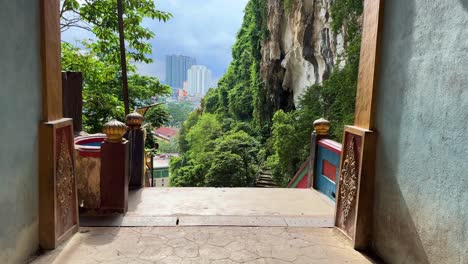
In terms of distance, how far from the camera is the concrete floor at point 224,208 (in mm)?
3412

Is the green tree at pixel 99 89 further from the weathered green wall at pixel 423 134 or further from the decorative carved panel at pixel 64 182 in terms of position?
the weathered green wall at pixel 423 134

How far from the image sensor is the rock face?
588 inches

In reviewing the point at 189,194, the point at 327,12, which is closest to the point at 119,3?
the point at 189,194

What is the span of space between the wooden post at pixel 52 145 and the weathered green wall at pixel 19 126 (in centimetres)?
5

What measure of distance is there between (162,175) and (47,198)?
146 ft

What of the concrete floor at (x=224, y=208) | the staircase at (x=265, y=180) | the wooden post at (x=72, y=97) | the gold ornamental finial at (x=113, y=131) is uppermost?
the wooden post at (x=72, y=97)

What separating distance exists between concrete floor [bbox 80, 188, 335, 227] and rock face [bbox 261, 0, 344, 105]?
30.3 feet

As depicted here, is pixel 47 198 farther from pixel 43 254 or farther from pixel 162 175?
pixel 162 175

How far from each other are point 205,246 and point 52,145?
144 centimetres

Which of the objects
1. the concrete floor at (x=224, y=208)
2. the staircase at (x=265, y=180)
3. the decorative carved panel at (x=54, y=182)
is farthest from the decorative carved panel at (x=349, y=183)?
the staircase at (x=265, y=180)

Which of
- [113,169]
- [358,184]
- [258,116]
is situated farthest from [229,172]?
[358,184]

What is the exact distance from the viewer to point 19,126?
2328 mm

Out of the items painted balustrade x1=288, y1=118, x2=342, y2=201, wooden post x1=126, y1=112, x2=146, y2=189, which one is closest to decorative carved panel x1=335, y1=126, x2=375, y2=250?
painted balustrade x1=288, y1=118, x2=342, y2=201

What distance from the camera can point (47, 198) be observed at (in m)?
2.64
